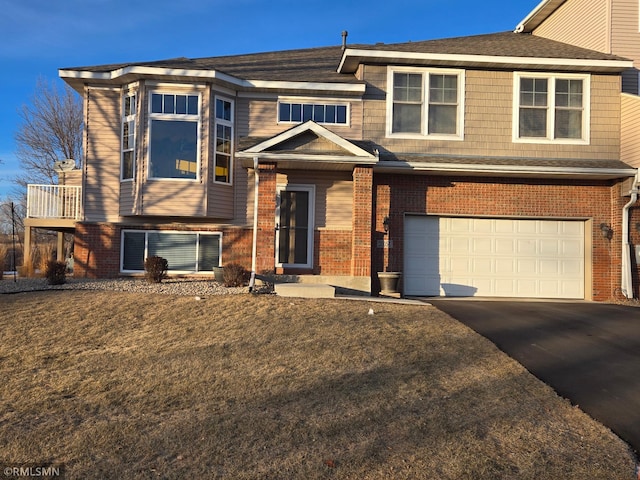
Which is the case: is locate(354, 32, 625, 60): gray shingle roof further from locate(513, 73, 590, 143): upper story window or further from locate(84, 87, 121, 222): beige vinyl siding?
locate(84, 87, 121, 222): beige vinyl siding

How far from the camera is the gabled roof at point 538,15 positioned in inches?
660

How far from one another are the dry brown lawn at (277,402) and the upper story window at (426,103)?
653 centimetres

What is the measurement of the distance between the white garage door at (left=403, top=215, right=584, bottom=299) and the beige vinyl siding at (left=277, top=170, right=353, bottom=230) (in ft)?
5.64

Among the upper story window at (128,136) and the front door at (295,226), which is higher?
the upper story window at (128,136)

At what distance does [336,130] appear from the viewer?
14.3 m

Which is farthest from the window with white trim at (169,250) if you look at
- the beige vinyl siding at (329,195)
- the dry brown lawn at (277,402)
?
the dry brown lawn at (277,402)

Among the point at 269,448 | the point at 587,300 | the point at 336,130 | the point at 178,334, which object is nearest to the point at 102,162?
the point at 336,130

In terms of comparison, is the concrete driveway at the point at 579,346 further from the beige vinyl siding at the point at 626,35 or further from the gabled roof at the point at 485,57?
the beige vinyl siding at the point at 626,35

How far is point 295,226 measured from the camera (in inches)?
563

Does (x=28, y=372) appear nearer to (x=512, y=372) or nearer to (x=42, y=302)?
(x=42, y=302)

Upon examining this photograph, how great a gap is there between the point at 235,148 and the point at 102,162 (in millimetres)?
3578

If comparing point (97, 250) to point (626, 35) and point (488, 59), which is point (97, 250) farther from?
point (626, 35)

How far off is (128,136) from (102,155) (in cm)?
93

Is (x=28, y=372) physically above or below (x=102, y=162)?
below
